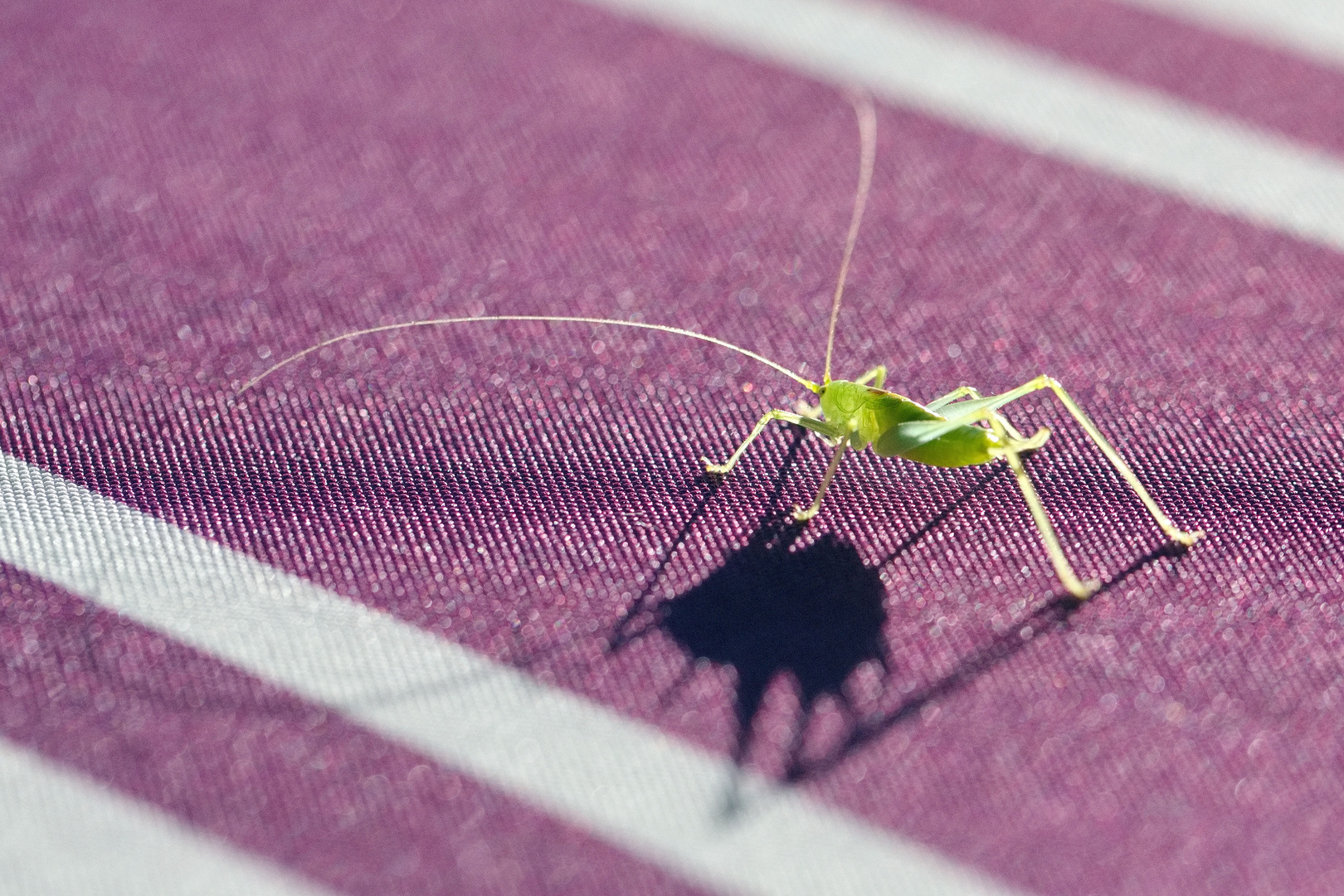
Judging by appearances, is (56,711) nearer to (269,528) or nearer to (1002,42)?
(269,528)

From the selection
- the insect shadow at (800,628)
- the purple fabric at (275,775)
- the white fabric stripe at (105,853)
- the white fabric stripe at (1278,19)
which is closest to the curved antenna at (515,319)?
the insect shadow at (800,628)

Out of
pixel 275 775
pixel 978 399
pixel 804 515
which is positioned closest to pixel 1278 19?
pixel 978 399

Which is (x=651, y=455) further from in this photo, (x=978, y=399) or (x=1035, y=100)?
(x=1035, y=100)

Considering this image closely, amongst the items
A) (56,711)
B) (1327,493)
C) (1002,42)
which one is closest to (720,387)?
(1327,493)

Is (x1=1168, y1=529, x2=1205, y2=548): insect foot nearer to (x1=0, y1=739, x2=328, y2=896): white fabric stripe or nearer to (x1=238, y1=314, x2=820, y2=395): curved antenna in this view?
(x1=238, y1=314, x2=820, y2=395): curved antenna

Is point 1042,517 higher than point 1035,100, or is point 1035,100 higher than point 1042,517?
point 1035,100

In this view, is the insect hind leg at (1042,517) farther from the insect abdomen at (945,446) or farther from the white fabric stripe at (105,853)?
the white fabric stripe at (105,853)
